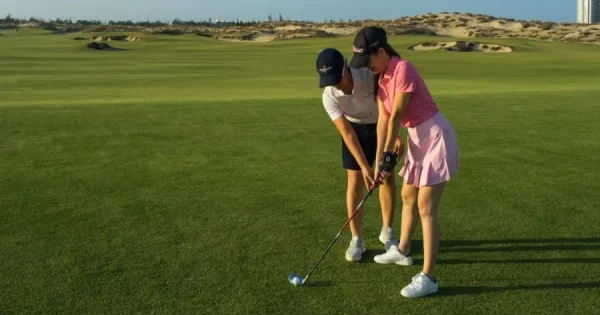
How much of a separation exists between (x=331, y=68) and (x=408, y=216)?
1350 mm

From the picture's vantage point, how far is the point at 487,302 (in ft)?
15.1

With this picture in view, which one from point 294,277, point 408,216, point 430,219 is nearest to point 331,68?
point 430,219

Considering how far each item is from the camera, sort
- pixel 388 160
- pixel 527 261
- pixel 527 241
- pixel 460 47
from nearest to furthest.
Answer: pixel 388 160 < pixel 527 261 < pixel 527 241 < pixel 460 47

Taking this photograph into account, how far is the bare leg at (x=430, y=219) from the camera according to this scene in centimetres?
477

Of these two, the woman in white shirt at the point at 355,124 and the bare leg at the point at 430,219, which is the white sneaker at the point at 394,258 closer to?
the woman in white shirt at the point at 355,124

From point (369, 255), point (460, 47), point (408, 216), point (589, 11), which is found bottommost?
point (369, 255)

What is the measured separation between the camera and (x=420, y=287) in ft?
15.4

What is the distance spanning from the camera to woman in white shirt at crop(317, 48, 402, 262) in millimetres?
4902

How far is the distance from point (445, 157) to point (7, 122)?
944 centimetres

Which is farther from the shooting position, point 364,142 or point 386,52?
point 364,142

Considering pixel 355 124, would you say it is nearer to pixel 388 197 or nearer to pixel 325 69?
pixel 388 197

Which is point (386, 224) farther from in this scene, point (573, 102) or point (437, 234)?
point (573, 102)

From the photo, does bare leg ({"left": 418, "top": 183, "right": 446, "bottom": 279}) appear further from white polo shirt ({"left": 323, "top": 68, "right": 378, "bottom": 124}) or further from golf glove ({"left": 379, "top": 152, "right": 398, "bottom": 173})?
white polo shirt ({"left": 323, "top": 68, "right": 378, "bottom": 124})

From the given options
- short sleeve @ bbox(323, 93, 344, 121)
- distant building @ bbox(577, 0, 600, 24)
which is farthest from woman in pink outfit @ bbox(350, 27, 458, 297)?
distant building @ bbox(577, 0, 600, 24)
